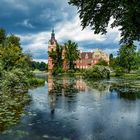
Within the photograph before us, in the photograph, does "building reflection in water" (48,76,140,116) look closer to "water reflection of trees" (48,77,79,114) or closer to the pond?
"water reflection of trees" (48,77,79,114)

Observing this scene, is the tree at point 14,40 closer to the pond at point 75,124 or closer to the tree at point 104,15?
the tree at point 104,15

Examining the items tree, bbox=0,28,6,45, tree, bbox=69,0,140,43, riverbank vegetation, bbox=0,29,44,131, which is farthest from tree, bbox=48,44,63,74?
tree, bbox=69,0,140,43

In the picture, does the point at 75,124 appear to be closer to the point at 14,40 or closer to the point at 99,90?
the point at 99,90

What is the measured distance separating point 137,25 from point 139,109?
236 inches

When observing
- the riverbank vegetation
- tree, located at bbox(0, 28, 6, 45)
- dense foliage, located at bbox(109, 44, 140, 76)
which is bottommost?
the riverbank vegetation

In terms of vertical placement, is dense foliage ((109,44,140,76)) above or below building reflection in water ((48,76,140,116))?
above

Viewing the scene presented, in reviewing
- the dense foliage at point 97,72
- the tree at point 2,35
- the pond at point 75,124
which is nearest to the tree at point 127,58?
the dense foliage at point 97,72

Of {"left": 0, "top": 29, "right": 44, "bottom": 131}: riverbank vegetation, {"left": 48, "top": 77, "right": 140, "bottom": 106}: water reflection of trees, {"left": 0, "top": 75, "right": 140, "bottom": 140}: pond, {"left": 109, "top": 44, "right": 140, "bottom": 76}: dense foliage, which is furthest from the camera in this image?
{"left": 109, "top": 44, "right": 140, "bottom": 76}: dense foliage

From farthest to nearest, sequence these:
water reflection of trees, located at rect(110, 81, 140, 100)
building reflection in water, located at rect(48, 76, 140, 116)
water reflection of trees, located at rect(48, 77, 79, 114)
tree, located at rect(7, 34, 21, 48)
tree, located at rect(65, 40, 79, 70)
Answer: tree, located at rect(65, 40, 79, 70)
tree, located at rect(7, 34, 21, 48)
water reflection of trees, located at rect(110, 81, 140, 100)
water reflection of trees, located at rect(48, 77, 79, 114)
building reflection in water, located at rect(48, 76, 140, 116)

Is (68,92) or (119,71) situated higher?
(119,71)

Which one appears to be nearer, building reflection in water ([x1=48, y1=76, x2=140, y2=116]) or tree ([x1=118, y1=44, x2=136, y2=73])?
building reflection in water ([x1=48, y1=76, x2=140, y2=116])

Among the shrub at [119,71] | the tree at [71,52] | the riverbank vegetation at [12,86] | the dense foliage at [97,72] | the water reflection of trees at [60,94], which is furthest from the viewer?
the tree at [71,52]

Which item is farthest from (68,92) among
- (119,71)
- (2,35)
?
(119,71)

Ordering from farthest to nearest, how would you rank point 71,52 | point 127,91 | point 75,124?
point 71,52, point 127,91, point 75,124
